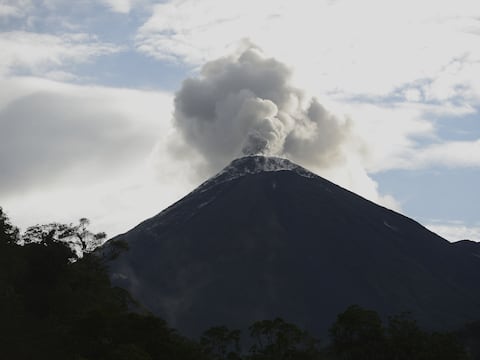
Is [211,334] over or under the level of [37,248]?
under

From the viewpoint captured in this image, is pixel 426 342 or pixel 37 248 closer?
pixel 426 342

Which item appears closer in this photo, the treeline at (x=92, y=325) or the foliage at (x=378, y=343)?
the treeline at (x=92, y=325)

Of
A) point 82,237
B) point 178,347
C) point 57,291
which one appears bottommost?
point 178,347

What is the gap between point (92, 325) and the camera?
200 ft

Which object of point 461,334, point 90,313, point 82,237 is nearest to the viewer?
point 90,313

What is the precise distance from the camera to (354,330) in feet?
236

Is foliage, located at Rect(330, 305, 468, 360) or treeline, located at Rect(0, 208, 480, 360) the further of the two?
foliage, located at Rect(330, 305, 468, 360)

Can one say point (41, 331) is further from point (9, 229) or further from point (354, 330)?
point (354, 330)

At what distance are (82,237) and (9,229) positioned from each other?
6.65 meters

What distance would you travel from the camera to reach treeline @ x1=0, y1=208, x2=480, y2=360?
60.7 m

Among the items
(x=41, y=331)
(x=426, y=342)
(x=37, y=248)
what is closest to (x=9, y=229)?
(x=37, y=248)

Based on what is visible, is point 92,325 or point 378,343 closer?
point 92,325

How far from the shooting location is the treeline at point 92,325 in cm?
6066

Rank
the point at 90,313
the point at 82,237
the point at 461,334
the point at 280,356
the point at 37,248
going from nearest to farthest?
1. the point at 90,313
2. the point at 280,356
3. the point at 37,248
4. the point at 82,237
5. the point at 461,334
